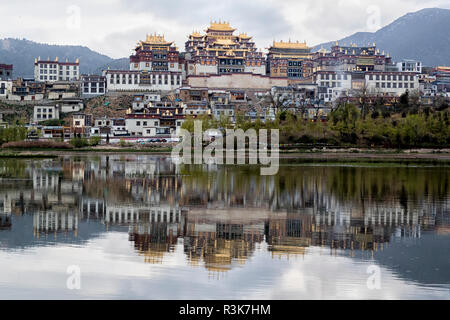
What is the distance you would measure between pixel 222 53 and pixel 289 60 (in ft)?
44.6

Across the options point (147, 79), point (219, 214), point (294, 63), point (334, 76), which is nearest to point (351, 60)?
point (334, 76)

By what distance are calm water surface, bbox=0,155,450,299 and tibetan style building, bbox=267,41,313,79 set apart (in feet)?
271

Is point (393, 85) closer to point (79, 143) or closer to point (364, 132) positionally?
point (364, 132)

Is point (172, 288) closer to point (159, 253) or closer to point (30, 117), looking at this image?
point (159, 253)

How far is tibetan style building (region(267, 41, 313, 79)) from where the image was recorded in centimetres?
10794

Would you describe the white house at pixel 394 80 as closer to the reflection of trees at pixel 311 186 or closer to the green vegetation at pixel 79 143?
the green vegetation at pixel 79 143

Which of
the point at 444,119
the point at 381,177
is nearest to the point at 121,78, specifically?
the point at 444,119

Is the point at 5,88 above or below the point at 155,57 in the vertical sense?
below

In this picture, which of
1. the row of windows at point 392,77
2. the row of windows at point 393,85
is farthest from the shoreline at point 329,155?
the row of windows at point 392,77

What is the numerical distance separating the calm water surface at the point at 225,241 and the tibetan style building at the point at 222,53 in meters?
76.2

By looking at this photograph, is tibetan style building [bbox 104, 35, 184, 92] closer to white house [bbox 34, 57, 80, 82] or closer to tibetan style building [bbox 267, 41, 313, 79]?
white house [bbox 34, 57, 80, 82]

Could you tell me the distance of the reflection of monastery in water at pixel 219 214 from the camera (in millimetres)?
14641

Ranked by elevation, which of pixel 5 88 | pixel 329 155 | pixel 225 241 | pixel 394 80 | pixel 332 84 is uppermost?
pixel 394 80

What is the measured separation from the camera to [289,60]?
109875mm
